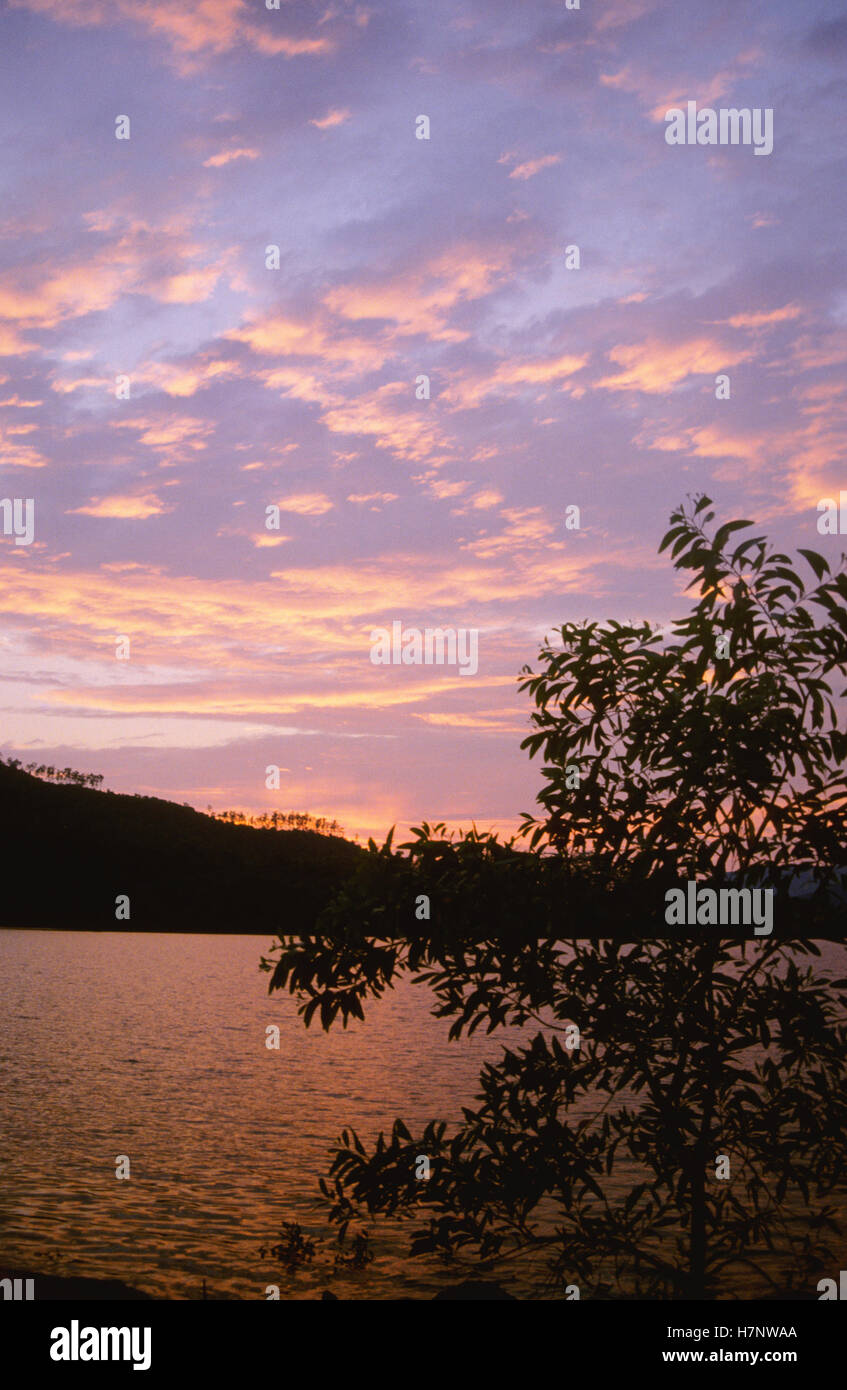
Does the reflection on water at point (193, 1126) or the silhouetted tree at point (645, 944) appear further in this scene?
the reflection on water at point (193, 1126)

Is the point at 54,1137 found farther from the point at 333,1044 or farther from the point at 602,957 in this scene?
the point at 333,1044

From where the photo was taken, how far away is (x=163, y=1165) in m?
27.3

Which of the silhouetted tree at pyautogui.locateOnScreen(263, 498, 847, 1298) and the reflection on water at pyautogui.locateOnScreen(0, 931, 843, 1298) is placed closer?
the silhouetted tree at pyautogui.locateOnScreen(263, 498, 847, 1298)

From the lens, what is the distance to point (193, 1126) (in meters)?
33.8

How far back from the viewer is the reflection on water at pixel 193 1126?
1792 centimetres

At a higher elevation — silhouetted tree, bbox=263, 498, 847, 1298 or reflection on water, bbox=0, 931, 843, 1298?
silhouetted tree, bbox=263, 498, 847, 1298

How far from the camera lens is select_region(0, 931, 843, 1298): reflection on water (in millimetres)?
17922

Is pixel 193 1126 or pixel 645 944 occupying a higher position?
pixel 645 944

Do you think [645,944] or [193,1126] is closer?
[645,944]

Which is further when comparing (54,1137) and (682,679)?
(54,1137)

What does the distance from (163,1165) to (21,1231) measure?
324 inches
